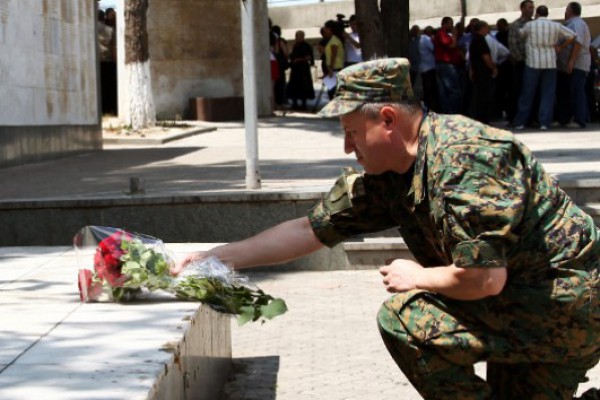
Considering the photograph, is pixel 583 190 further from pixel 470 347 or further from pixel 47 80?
pixel 47 80

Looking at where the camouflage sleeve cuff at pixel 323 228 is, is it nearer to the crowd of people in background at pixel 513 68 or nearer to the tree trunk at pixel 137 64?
the crowd of people in background at pixel 513 68

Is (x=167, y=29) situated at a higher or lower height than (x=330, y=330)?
higher

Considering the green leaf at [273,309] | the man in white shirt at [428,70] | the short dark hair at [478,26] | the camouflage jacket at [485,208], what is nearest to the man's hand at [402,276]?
the camouflage jacket at [485,208]

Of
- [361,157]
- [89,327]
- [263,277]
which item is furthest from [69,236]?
[361,157]

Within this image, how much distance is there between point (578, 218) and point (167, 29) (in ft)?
68.1

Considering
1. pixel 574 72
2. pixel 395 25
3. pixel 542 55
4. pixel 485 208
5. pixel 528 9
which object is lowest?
pixel 485 208

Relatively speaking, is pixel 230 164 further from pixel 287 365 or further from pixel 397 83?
pixel 397 83

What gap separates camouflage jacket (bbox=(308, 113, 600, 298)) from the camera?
3709 mm

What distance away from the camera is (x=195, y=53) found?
24703 mm

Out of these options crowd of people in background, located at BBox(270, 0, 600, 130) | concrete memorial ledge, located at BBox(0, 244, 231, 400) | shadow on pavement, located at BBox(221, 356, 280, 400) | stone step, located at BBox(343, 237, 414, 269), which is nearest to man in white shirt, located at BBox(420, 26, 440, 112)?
crowd of people in background, located at BBox(270, 0, 600, 130)

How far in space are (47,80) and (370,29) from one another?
180 inches

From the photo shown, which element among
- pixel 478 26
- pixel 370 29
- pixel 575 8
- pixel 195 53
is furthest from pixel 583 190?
pixel 195 53

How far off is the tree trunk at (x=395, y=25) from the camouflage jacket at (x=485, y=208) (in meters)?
14.3

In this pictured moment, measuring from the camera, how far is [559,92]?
66.2 feet
